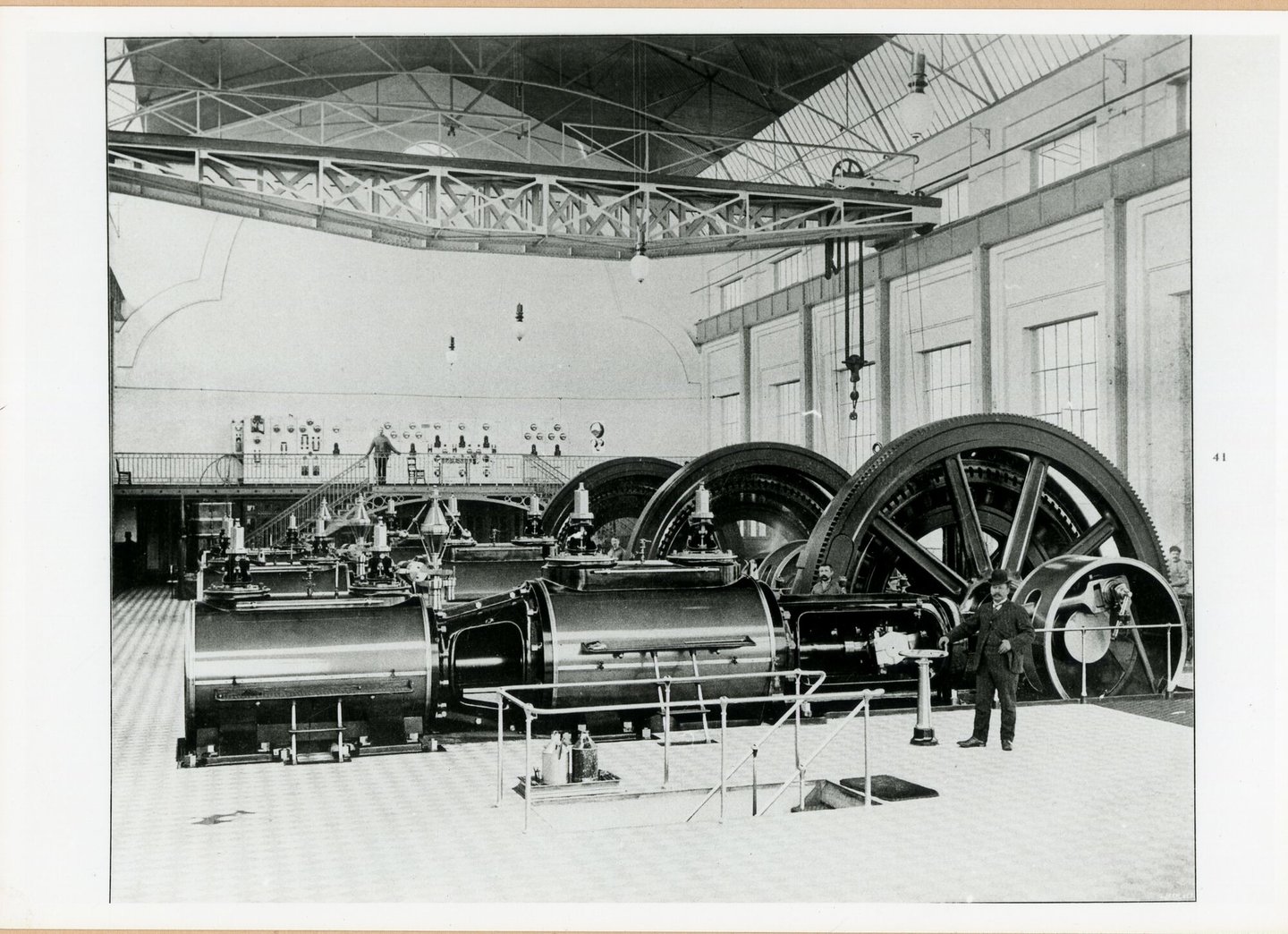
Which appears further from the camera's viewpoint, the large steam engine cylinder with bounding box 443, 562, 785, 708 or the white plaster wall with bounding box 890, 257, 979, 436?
the white plaster wall with bounding box 890, 257, 979, 436

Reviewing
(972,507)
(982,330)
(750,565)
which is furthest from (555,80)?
(972,507)

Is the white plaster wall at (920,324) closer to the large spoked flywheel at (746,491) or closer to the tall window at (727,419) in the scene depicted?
the large spoked flywheel at (746,491)

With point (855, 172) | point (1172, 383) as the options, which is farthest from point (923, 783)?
point (855, 172)

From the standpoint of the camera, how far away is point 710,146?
14391 mm

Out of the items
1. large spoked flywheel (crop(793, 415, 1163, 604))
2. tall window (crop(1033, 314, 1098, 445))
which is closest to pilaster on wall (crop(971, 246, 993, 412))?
tall window (crop(1033, 314, 1098, 445))

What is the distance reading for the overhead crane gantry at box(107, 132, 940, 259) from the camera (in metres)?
11.7

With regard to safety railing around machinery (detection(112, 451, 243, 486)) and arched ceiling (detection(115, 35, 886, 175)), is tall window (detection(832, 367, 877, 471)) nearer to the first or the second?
arched ceiling (detection(115, 35, 886, 175))

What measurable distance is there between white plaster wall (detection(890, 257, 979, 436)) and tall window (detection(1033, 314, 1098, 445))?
3.80 feet

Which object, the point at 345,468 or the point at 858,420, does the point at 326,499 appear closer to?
the point at 345,468

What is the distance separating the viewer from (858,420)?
16.6 metres

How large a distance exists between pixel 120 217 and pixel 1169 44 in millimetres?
15503

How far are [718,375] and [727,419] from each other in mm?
857

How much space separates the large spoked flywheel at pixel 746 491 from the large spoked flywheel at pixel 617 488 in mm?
2384
